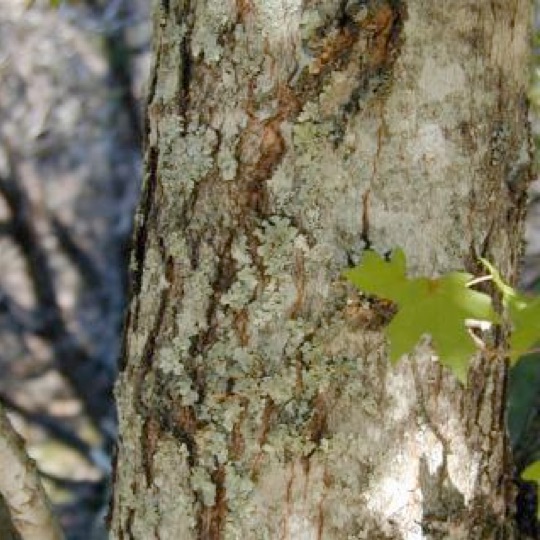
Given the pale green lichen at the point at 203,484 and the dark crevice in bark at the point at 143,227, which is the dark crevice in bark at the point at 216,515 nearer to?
the pale green lichen at the point at 203,484

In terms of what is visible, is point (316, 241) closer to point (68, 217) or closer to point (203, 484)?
point (203, 484)

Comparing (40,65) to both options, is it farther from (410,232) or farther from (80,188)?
(410,232)

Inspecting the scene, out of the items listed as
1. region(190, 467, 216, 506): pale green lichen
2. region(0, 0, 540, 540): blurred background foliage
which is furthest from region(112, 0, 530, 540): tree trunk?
region(0, 0, 540, 540): blurred background foliage

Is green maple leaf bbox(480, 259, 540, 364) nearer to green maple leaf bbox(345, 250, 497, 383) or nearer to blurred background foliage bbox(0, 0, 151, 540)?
green maple leaf bbox(345, 250, 497, 383)

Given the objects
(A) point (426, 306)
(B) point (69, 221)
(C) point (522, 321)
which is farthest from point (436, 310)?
(B) point (69, 221)

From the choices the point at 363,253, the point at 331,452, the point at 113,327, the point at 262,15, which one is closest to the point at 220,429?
the point at 331,452
